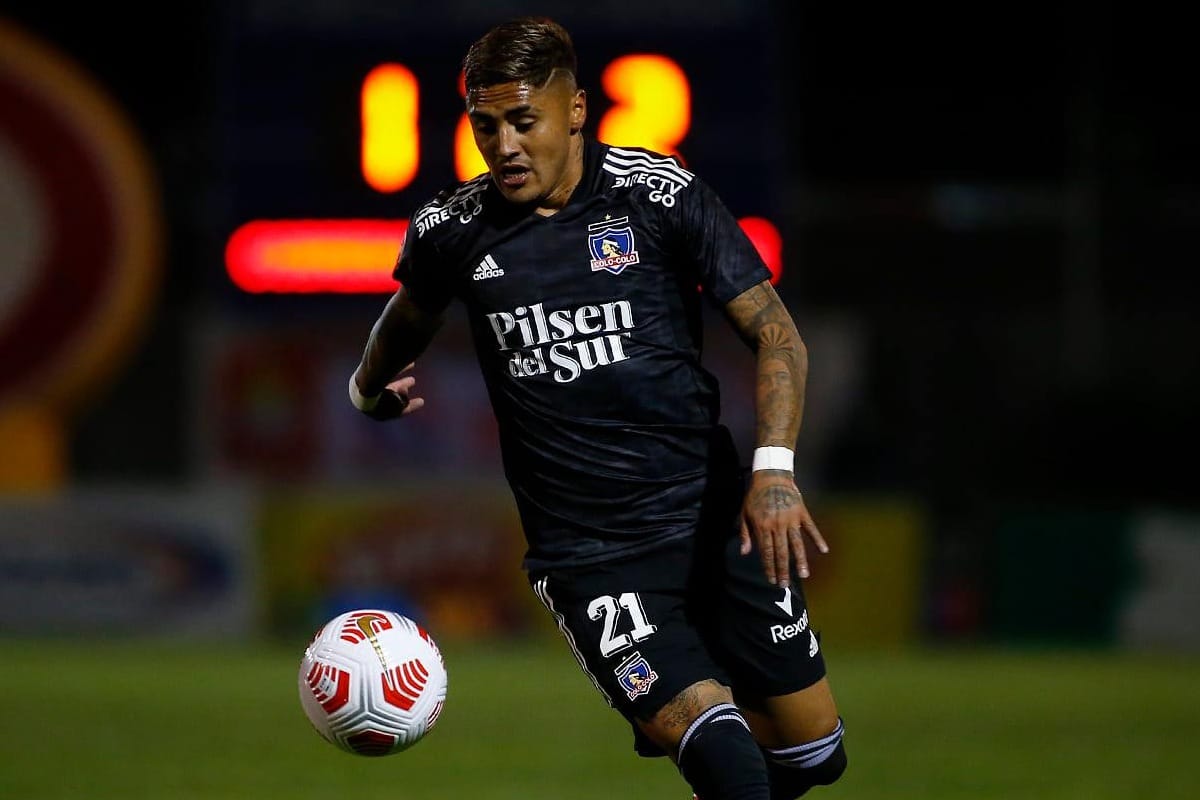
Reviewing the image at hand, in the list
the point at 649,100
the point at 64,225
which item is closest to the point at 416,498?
the point at 64,225

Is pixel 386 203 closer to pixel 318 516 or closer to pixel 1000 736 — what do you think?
pixel 318 516

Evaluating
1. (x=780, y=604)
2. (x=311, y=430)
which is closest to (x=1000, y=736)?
(x=780, y=604)

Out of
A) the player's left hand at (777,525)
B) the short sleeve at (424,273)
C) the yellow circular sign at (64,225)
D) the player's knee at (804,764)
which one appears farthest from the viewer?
the yellow circular sign at (64,225)

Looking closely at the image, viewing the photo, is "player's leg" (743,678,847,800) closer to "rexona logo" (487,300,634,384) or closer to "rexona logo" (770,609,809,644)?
"rexona logo" (770,609,809,644)

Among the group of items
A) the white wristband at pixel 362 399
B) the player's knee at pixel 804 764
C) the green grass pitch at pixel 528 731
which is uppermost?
the white wristband at pixel 362 399

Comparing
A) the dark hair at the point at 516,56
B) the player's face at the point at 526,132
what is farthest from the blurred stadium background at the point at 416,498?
the dark hair at the point at 516,56

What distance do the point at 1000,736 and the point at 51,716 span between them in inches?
193

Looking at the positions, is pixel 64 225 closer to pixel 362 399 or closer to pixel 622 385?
pixel 362 399

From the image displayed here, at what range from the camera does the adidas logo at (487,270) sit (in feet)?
16.7

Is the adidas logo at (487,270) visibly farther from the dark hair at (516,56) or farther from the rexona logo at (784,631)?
the rexona logo at (784,631)

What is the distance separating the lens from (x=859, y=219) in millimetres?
22109

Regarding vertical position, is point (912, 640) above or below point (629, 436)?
below

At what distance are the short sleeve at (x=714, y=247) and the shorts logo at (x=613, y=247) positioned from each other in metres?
0.12

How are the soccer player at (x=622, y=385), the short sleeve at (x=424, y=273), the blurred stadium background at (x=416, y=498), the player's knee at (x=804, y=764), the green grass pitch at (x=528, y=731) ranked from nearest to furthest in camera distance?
the soccer player at (x=622, y=385)
the short sleeve at (x=424, y=273)
the player's knee at (x=804, y=764)
the green grass pitch at (x=528, y=731)
the blurred stadium background at (x=416, y=498)
